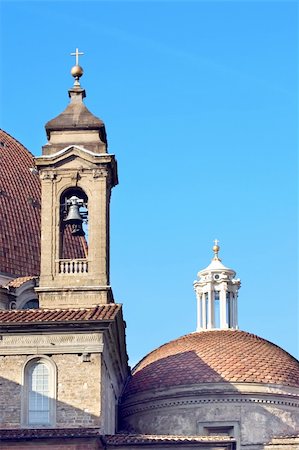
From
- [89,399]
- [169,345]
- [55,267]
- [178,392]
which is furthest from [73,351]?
[169,345]

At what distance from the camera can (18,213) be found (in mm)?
54906

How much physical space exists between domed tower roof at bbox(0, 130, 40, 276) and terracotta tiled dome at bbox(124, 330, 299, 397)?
6.01m

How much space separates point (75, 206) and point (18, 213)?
304 inches

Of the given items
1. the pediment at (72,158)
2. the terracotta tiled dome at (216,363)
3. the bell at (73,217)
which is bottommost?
the terracotta tiled dome at (216,363)

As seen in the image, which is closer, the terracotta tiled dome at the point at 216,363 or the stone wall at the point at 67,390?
the stone wall at the point at 67,390

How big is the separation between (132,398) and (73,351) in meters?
8.41

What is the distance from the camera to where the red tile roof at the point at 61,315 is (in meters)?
43.5

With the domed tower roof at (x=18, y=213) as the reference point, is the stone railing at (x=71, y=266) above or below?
below

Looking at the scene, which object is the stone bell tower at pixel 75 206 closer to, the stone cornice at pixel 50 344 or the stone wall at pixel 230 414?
the stone cornice at pixel 50 344

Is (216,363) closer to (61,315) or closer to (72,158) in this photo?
(61,315)

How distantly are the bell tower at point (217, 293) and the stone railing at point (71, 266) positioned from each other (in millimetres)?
10441

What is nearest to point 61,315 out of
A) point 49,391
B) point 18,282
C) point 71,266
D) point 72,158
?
point 49,391

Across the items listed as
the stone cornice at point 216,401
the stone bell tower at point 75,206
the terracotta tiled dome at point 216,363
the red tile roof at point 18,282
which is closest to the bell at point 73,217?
the stone bell tower at point 75,206

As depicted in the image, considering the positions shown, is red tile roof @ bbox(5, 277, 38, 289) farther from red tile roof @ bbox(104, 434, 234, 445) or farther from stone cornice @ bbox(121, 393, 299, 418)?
red tile roof @ bbox(104, 434, 234, 445)
